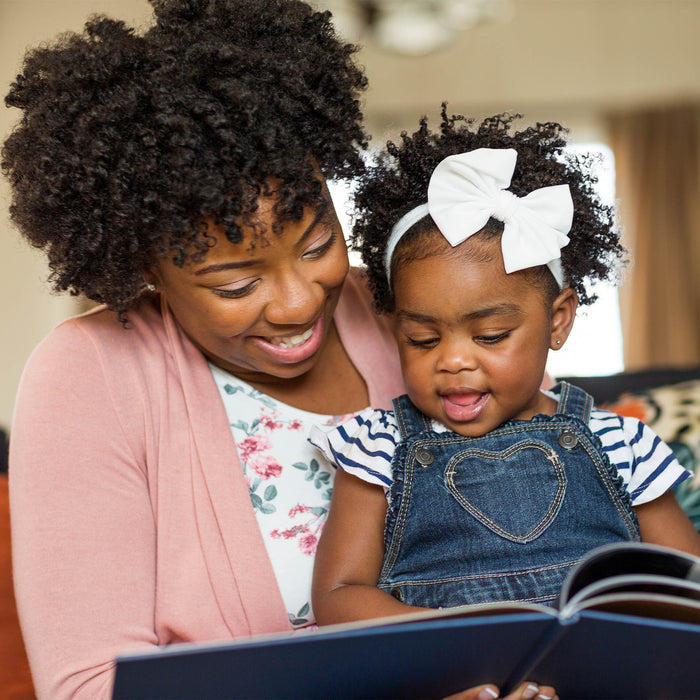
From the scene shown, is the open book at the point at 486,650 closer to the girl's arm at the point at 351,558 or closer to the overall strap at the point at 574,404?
the girl's arm at the point at 351,558

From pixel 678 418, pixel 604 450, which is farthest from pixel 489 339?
pixel 678 418

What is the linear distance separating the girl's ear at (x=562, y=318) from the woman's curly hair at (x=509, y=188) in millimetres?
32

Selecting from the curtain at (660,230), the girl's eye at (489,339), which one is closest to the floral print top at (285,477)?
the girl's eye at (489,339)

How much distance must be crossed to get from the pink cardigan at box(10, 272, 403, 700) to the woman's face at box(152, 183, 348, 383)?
0.43 ft

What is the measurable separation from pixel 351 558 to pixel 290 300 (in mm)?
440

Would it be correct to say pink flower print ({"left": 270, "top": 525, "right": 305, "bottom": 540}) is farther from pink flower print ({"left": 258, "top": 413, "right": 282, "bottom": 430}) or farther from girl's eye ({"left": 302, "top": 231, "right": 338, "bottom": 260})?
girl's eye ({"left": 302, "top": 231, "right": 338, "bottom": 260})

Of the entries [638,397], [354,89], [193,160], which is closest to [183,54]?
[193,160]

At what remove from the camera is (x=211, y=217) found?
4.33ft

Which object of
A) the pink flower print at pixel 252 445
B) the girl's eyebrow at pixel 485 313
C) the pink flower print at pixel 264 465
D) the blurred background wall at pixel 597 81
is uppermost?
the blurred background wall at pixel 597 81

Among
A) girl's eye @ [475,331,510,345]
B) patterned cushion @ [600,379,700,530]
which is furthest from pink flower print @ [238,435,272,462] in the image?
patterned cushion @ [600,379,700,530]

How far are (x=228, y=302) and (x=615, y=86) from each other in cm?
578

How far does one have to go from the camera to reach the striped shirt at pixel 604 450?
1472 mm

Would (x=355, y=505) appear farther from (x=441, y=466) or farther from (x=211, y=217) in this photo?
(x=211, y=217)

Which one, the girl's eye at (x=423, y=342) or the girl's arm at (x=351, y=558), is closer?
the girl's arm at (x=351, y=558)
